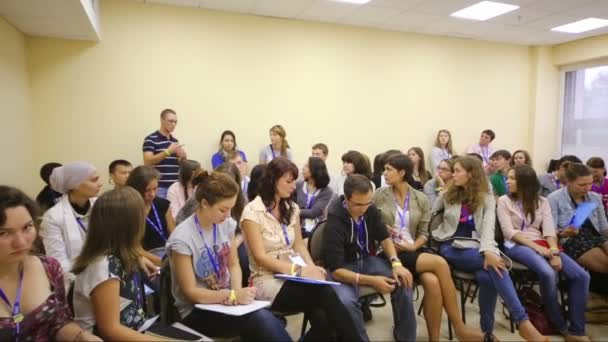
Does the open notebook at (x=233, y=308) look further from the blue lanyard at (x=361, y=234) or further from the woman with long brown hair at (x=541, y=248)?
the woman with long brown hair at (x=541, y=248)

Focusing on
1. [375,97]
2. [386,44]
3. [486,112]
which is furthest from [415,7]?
[486,112]

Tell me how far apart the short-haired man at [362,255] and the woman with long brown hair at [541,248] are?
1.05m

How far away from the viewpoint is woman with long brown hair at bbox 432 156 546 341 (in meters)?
2.50

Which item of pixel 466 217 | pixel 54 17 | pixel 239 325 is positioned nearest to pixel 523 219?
pixel 466 217

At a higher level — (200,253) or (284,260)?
(200,253)

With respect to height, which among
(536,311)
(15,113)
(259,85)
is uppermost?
(259,85)

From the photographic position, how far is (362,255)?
252 centimetres

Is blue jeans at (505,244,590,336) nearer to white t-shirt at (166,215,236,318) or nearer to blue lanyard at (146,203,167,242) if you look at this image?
white t-shirt at (166,215,236,318)

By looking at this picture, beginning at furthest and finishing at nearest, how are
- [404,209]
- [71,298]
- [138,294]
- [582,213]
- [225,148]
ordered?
[225,148] → [582,213] → [404,209] → [138,294] → [71,298]

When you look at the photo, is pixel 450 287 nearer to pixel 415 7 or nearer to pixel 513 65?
pixel 415 7

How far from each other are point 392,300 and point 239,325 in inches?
41.9

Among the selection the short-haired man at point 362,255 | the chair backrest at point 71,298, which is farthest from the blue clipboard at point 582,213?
the chair backrest at point 71,298

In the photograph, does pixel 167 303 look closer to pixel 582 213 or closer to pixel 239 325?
pixel 239 325

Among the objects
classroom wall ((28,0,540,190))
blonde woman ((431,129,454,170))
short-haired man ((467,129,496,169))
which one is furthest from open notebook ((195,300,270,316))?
short-haired man ((467,129,496,169))
